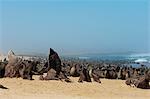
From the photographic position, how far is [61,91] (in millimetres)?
18938

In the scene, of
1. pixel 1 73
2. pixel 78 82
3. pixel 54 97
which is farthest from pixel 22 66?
pixel 54 97

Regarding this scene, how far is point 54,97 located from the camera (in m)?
17.0

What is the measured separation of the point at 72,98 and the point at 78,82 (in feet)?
18.9

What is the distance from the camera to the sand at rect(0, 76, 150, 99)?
17.3 metres

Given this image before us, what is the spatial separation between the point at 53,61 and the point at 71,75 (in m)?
2.80

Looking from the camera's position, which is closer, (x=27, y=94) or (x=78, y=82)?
(x=27, y=94)

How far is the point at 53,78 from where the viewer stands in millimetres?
22453

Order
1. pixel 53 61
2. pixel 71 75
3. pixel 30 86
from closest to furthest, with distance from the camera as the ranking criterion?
pixel 30 86 → pixel 53 61 → pixel 71 75

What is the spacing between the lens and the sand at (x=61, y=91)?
56.9ft

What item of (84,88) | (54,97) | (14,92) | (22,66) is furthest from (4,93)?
(22,66)

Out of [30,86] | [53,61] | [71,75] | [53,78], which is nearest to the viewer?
[30,86]

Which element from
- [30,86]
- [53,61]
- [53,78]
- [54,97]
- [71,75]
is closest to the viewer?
[54,97]

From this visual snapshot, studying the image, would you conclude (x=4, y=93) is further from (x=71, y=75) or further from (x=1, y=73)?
(x=71, y=75)

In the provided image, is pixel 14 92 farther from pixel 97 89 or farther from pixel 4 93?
pixel 97 89
